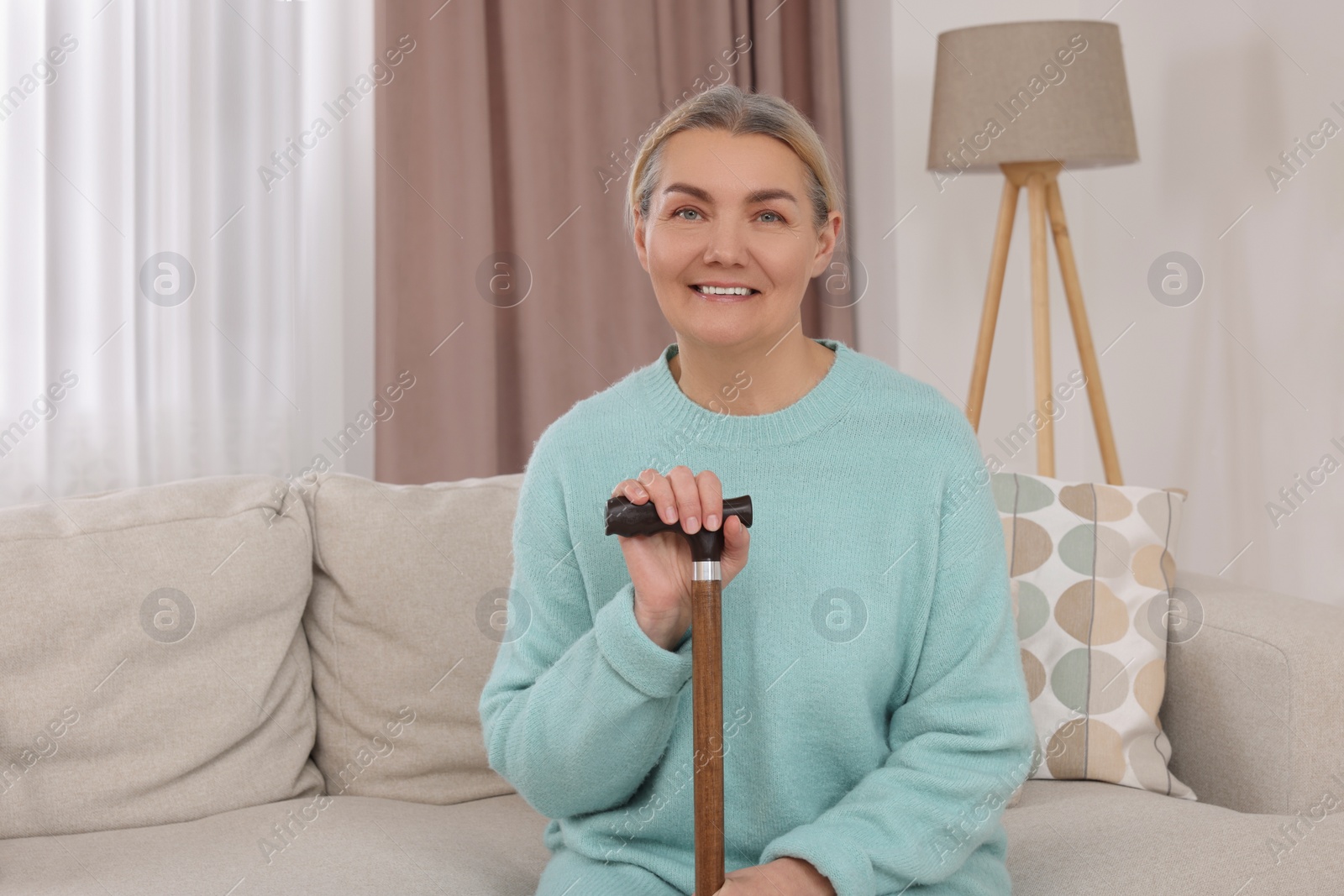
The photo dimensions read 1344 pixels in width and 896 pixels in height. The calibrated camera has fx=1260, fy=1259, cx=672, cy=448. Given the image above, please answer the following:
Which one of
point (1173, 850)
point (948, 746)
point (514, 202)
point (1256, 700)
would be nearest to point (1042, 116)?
point (514, 202)

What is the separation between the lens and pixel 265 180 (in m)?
2.68

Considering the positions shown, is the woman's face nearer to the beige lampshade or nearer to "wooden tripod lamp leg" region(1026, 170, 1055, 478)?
the beige lampshade

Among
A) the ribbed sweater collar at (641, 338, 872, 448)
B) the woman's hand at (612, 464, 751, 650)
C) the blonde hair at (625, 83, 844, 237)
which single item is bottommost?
the woman's hand at (612, 464, 751, 650)

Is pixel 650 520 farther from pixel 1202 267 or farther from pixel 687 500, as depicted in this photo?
pixel 1202 267

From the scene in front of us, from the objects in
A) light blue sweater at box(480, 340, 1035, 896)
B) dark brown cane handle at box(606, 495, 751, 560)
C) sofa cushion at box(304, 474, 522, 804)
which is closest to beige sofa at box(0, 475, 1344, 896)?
sofa cushion at box(304, 474, 522, 804)

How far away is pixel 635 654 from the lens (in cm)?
120

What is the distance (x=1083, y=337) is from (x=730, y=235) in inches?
66.8

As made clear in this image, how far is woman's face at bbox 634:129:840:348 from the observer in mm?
1302

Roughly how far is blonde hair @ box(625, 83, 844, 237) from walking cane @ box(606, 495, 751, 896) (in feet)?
1.39

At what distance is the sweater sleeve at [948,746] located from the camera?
120 cm

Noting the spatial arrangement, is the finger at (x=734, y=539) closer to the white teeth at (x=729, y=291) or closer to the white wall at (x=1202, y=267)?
the white teeth at (x=729, y=291)

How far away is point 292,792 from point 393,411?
3.86ft

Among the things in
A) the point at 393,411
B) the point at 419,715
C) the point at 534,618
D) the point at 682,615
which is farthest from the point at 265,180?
Answer: the point at 682,615

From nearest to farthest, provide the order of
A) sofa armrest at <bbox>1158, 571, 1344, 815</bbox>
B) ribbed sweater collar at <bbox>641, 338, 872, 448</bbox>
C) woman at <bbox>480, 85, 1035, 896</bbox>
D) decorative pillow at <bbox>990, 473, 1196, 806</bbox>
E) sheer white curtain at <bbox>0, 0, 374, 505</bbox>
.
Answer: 1. woman at <bbox>480, 85, 1035, 896</bbox>
2. ribbed sweater collar at <bbox>641, 338, 872, 448</bbox>
3. sofa armrest at <bbox>1158, 571, 1344, 815</bbox>
4. decorative pillow at <bbox>990, 473, 1196, 806</bbox>
5. sheer white curtain at <bbox>0, 0, 374, 505</bbox>
